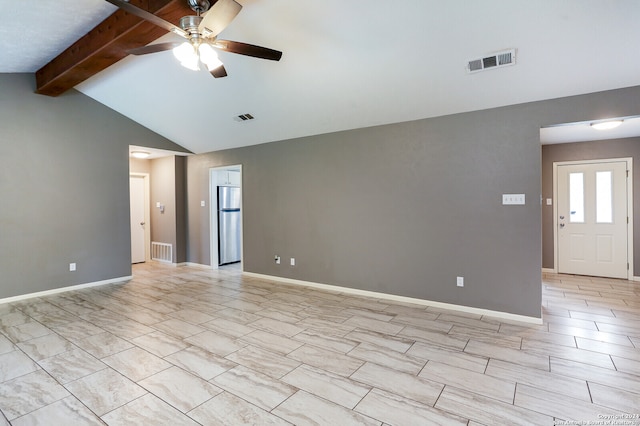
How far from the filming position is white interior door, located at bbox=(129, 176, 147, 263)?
7105 mm

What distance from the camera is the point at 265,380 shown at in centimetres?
235

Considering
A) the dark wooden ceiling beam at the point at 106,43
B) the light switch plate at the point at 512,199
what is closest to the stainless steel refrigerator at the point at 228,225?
the dark wooden ceiling beam at the point at 106,43

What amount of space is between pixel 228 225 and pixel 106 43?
4228 mm

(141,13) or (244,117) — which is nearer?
(141,13)

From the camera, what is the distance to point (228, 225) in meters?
6.91

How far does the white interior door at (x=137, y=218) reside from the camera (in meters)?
7.11

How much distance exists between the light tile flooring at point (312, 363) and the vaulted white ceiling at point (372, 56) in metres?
2.55

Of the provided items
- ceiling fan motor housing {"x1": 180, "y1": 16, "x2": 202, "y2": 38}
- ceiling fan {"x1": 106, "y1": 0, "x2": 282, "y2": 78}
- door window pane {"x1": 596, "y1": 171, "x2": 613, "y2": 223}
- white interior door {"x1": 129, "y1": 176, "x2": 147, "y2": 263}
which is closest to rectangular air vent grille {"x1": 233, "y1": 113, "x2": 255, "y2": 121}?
ceiling fan {"x1": 106, "y1": 0, "x2": 282, "y2": 78}

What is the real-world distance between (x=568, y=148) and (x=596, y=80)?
3.30m

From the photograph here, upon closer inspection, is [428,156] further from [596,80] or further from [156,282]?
[156,282]

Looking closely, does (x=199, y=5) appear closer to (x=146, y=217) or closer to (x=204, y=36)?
(x=204, y=36)

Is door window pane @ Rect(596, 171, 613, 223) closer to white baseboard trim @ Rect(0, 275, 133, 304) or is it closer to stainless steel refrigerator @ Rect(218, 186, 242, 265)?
stainless steel refrigerator @ Rect(218, 186, 242, 265)

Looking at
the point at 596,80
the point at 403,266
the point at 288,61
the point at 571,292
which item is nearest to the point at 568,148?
the point at 571,292

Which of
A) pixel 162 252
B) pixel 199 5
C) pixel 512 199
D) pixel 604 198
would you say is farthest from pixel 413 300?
pixel 162 252
